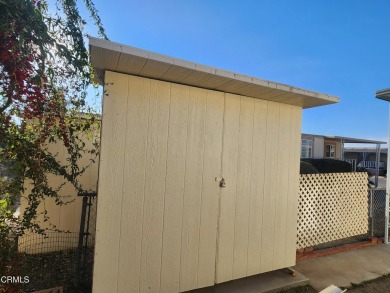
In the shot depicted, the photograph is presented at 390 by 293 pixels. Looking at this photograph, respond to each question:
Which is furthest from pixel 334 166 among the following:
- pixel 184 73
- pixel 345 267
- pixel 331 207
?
pixel 184 73

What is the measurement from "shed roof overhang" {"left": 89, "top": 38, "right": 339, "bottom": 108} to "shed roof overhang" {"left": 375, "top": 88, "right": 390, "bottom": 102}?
254 cm

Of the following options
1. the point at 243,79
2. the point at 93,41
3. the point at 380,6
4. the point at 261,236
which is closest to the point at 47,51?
Answer: the point at 93,41

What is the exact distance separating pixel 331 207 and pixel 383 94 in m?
2.60

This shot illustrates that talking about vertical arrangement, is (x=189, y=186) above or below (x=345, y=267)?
above

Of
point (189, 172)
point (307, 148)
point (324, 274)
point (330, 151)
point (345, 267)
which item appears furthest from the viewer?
point (330, 151)

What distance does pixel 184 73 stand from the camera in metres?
2.61

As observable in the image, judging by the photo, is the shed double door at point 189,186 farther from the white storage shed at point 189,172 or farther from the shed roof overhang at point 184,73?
the shed roof overhang at point 184,73

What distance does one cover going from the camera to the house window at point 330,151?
77.7 feet

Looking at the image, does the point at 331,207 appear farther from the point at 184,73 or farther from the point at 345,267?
the point at 184,73

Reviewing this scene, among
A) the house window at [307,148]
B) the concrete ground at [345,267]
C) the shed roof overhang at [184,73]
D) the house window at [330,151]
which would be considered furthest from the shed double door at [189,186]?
the house window at [330,151]

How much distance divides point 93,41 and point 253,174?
2.46 meters

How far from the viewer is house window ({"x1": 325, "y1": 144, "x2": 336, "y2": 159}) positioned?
2367 cm

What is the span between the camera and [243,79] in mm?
2791

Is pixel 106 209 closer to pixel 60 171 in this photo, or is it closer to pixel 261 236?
pixel 60 171
